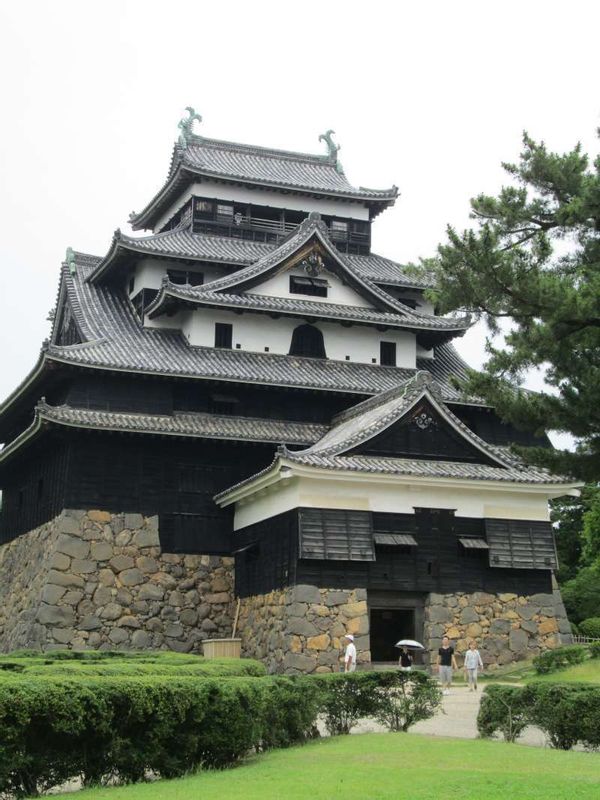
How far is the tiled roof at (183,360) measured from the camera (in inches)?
A: 1284

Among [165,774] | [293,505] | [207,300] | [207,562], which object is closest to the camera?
[165,774]

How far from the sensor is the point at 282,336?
36781 mm

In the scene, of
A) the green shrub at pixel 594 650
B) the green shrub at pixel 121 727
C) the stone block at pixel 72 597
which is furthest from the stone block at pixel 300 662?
the green shrub at pixel 121 727

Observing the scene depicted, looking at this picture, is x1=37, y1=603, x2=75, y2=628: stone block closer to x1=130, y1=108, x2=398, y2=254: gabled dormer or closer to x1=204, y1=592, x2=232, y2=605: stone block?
x1=204, y1=592, x2=232, y2=605: stone block

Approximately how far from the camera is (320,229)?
124 ft

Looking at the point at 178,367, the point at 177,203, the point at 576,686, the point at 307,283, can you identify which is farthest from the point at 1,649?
the point at 576,686

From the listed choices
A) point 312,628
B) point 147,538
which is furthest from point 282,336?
point 312,628

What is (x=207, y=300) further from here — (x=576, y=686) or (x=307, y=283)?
(x=576, y=686)

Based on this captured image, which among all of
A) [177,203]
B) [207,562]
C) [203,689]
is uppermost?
[177,203]

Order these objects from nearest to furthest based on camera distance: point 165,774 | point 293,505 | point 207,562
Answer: point 165,774 → point 293,505 → point 207,562

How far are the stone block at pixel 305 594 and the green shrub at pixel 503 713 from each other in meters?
11.3

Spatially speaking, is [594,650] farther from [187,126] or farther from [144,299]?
[187,126]

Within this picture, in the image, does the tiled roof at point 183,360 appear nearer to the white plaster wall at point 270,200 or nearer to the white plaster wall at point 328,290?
the white plaster wall at point 328,290

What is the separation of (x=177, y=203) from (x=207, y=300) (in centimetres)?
1142
